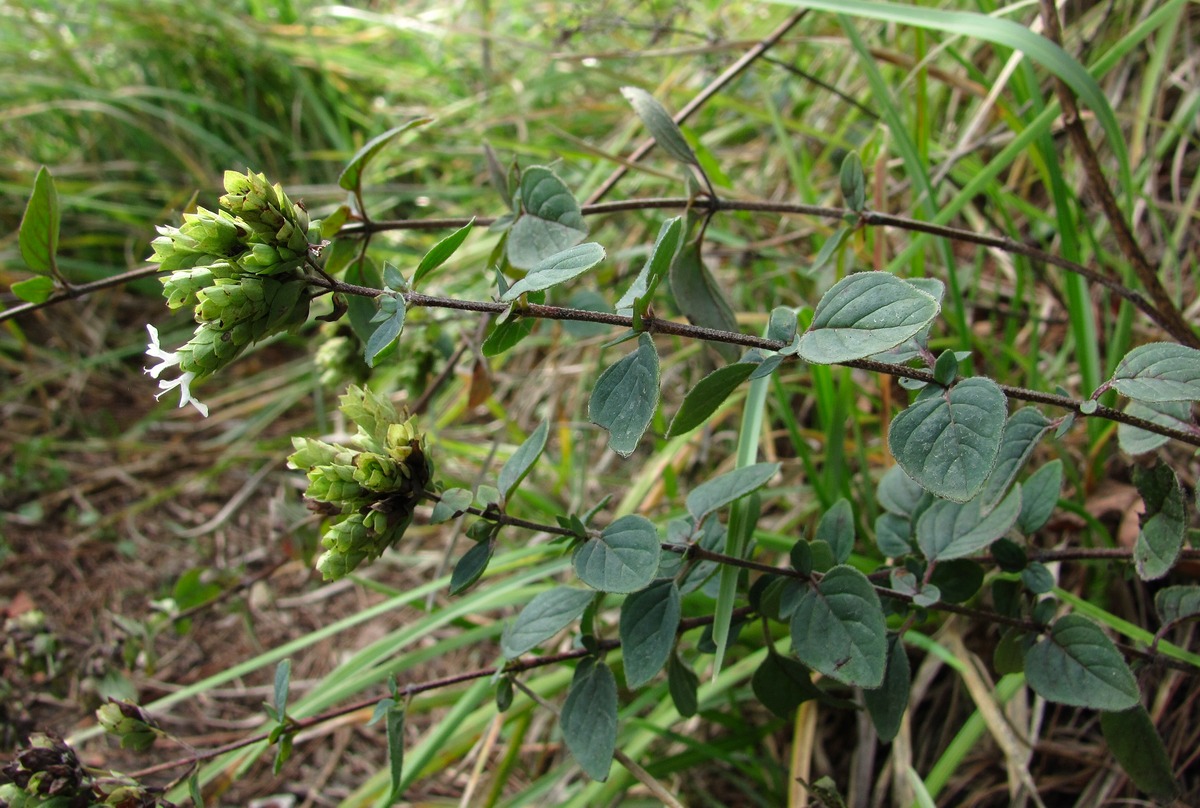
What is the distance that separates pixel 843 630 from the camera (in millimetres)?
670

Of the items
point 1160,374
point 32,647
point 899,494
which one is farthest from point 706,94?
point 32,647

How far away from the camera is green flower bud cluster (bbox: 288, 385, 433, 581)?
0.63 meters

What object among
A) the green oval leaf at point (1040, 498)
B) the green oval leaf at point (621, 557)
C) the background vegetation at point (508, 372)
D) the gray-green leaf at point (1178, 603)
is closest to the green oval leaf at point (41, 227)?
the background vegetation at point (508, 372)

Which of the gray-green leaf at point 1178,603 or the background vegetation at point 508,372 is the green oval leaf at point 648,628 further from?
the gray-green leaf at point 1178,603

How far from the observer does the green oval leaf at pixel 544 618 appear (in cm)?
71

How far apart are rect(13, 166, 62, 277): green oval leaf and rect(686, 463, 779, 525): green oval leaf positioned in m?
0.71

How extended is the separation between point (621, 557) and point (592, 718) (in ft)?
0.56

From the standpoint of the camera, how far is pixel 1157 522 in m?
0.67

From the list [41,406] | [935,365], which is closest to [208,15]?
[41,406]

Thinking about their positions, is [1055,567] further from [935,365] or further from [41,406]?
[41,406]

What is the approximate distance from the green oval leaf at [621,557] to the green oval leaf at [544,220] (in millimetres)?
293

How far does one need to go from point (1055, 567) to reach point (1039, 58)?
61cm

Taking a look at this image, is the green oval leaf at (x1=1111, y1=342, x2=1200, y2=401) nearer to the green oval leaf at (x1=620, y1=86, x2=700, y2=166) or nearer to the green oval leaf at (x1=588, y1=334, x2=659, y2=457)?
the green oval leaf at (x1=588, y1=334, x2=659, y2=457)

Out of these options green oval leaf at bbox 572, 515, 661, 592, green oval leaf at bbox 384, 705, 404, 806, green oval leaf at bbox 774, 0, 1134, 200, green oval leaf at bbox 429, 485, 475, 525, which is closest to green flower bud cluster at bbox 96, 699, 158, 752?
green oval leaf at bbox 384, 705, 404, 806
